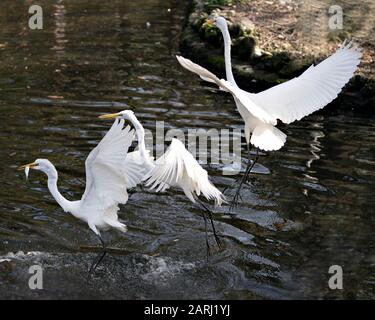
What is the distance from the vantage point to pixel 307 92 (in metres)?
8.51

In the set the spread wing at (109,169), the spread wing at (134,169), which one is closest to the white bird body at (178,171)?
the spread wing at (109,169)

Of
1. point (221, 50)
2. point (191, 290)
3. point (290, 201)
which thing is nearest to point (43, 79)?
point (221, 50)

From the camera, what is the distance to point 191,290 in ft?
21.8

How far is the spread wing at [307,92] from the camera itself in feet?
27.5

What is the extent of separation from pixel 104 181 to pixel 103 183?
1.1 inches

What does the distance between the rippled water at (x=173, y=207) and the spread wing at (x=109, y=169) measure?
0.70 meters

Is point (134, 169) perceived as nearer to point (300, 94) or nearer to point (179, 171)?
point (179, 171)

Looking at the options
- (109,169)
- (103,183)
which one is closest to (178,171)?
(109,169)

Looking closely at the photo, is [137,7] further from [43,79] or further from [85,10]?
[43,79]

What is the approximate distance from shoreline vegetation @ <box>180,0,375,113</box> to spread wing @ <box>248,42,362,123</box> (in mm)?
3399

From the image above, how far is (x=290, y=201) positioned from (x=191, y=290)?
2.32m

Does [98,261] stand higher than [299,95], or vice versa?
[299,95]

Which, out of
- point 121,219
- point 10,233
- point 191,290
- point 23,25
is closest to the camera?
point 191,290

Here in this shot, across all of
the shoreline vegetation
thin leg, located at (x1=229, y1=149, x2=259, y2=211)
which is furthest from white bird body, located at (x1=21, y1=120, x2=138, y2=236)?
the shoreline vegetation
